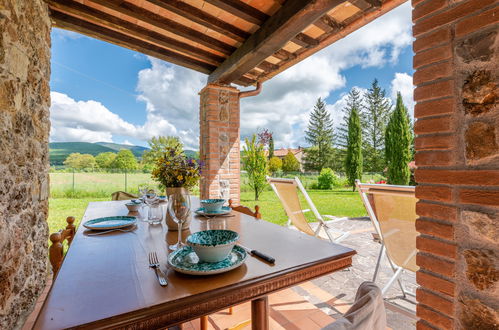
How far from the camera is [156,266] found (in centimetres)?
81

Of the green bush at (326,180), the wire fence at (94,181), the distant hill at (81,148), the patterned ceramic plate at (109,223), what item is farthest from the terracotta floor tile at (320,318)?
the green bush at (326,180)

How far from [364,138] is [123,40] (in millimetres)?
16143

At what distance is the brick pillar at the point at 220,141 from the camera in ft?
10.3

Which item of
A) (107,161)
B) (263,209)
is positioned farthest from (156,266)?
(107,161)

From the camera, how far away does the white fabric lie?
37 cm

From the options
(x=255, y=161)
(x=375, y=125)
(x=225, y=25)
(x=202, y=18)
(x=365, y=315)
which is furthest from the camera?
(x=375, y=125)

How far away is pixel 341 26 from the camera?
1.96 m

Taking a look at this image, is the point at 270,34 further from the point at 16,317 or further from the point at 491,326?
the point at 16,317

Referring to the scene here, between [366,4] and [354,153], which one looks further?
[354,153]

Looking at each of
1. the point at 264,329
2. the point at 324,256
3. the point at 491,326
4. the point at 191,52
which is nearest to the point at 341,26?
the point at 191,52

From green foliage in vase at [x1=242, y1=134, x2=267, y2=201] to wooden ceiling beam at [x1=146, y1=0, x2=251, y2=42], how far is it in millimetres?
3635

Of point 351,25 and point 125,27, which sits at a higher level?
point 125,27

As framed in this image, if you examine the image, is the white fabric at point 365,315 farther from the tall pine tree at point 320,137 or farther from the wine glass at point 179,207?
the tall pine tree at point 320,137

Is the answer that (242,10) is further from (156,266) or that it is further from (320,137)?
(320,137)
